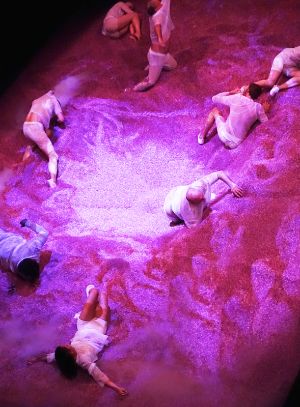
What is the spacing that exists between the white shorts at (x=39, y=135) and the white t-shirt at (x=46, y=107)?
0.12 m

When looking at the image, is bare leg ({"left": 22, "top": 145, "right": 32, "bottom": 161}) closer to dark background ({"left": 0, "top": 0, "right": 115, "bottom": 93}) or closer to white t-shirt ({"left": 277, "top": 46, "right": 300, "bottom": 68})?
dark background ({"left": 0, "top": 0, "right": 115, "bottom": 93})

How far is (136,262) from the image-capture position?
3.88 m

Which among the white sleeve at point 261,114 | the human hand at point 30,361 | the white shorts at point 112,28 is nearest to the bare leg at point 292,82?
the white sleeve at point 261,114

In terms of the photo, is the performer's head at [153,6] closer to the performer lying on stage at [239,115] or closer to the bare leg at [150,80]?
the bare leg at [150,80]

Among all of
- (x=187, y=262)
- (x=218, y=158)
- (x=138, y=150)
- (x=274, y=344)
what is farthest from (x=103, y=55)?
(x=274, y=344)

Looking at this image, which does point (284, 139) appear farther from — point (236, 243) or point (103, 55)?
point (103, 55)

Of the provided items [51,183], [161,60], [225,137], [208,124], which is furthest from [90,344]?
[161,60]

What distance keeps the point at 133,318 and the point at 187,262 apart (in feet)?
2.06

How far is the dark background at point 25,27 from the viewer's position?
4.85 m

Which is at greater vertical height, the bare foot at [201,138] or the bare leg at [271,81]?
the bare leg at [271,81]

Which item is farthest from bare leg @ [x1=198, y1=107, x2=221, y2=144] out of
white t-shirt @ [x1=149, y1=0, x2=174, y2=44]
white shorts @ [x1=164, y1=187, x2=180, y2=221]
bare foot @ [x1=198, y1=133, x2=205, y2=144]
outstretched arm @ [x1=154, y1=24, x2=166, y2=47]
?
white t-shirt @ [x1=149, y1=0, x2=174, y2=44]

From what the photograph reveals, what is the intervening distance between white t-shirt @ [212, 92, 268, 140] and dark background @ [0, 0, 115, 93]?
8.22 ft

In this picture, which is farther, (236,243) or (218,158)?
(218,158)

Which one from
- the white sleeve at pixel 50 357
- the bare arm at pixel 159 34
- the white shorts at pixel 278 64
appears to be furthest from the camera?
the bare arm at pixel 159 34
